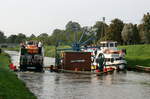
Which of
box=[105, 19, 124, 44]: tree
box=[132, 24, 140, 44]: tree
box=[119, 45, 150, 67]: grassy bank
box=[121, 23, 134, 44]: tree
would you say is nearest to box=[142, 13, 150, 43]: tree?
box=[119, 45, 150, 67]: grassy bank

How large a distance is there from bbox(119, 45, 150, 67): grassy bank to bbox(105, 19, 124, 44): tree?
17463 millimetres

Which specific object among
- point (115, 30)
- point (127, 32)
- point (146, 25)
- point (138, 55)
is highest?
point (115, 30)

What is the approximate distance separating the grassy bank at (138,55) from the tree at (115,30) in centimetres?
1746

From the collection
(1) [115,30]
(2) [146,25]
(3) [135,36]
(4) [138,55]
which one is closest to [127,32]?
(3) [135,36]

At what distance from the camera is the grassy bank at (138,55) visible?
274ft

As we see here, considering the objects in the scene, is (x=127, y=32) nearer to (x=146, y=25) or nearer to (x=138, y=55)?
(x=146, y=25)

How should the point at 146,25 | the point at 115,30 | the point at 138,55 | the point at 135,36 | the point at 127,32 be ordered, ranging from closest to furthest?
the point at 138,55, the point at 146,25, the point at 127,32, the point at 135,36, the point at 115,30

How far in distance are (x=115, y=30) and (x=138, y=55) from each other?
102 ft

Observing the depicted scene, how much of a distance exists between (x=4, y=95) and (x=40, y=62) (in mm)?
33568

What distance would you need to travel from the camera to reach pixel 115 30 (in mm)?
130625

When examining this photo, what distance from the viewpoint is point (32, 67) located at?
5769 cm

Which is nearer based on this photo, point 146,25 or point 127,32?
point 146,25

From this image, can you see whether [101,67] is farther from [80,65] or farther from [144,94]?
[144,94]

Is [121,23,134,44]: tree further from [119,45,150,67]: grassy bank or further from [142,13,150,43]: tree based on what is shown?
[119,45,150,67]: grassy bank
